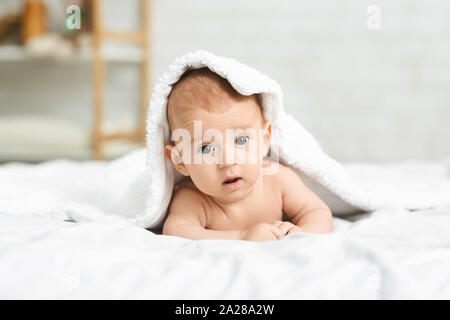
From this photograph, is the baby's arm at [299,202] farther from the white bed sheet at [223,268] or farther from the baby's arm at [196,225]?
the white bed sheet at [223,268]

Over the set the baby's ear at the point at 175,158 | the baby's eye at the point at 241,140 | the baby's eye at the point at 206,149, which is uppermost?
the baby's eye at the point at 241,140

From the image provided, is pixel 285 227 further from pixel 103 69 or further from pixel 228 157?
pixel 103 69

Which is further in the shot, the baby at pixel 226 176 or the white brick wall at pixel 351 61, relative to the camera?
the white brick wall at pixel 351 61

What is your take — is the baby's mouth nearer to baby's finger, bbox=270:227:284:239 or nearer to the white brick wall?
baby's finger, bbox=270:227:284:239

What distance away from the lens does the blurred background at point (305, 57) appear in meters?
2.48

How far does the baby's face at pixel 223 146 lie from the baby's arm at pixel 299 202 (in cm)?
10

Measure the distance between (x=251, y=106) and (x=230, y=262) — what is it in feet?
1.13


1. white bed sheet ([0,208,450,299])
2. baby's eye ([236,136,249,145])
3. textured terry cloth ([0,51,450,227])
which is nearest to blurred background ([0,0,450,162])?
textured terry cloth ([0,51,450,227])

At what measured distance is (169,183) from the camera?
0.95 meters

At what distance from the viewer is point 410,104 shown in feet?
8.47

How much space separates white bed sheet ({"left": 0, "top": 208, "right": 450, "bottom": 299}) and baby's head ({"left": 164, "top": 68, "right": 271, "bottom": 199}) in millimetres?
151

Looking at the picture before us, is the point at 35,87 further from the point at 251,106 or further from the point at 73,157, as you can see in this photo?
the point at 251,106

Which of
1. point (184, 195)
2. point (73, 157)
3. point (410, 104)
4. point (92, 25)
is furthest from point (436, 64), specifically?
point (184, 195)

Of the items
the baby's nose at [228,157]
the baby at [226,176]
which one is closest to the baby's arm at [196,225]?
the baby at [226,176]
